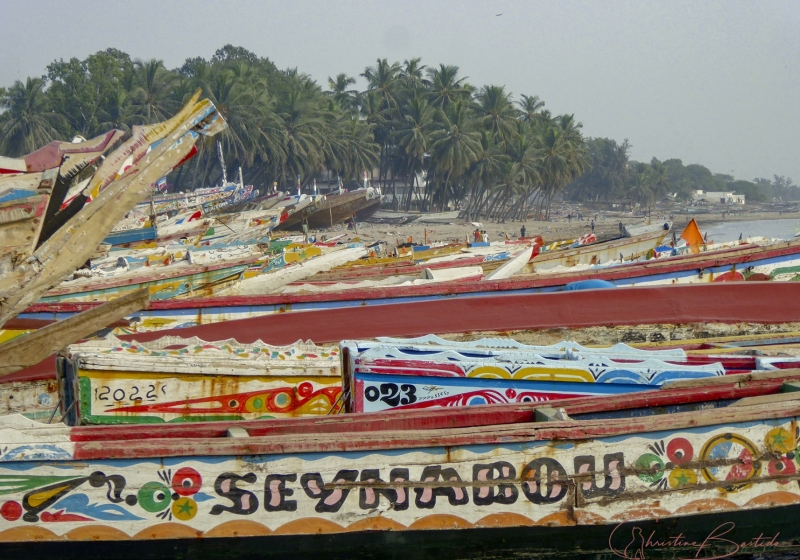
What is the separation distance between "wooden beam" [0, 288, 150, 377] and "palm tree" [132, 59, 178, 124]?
140ft

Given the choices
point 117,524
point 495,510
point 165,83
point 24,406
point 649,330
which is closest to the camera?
point 117,524

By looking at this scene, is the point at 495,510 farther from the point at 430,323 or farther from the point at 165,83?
the point at 165,83

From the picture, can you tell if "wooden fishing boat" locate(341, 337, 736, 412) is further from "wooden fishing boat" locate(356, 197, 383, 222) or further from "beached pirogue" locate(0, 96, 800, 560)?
"wooden fishing boat" locate(356, 197, 383, 222)

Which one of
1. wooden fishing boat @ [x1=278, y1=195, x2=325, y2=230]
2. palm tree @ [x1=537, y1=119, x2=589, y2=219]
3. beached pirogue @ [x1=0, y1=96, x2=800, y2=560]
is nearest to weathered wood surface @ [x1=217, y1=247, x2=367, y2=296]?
beached pirogue @ [x1=0, y1=96, x2=800, y2=560]

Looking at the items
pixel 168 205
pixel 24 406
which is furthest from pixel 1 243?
pixel 168 205

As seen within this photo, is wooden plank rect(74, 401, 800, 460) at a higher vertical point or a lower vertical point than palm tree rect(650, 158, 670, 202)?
lower

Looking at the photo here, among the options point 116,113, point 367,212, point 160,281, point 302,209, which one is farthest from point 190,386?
point 367,212

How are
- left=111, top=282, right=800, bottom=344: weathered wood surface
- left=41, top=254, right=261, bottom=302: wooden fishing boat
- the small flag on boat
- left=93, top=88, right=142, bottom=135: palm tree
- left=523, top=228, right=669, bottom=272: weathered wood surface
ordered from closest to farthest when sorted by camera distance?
left=111, top=282, right=800, bottom=344: weathered wood surface, left=41, top=254, right=261, bottom=302: wooden fishing boat, left=523, top=228, right=669, bottom=272: weathered wood surface, the small flag on boat, left=93, top=88, right=142, bottom=135: palm tree

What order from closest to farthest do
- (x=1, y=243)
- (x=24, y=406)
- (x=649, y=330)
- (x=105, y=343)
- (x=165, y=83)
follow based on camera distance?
(x=1, y=243)
(x=105, y=343)
(x=24, y=406)
(x=649, y=330)
(x=165, y=83)

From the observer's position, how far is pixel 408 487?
472cm

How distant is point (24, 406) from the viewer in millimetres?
7934

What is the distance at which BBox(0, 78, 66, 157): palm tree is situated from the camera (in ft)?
145

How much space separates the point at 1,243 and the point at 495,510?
4334mm

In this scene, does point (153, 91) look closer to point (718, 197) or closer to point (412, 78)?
point (412, 78)
